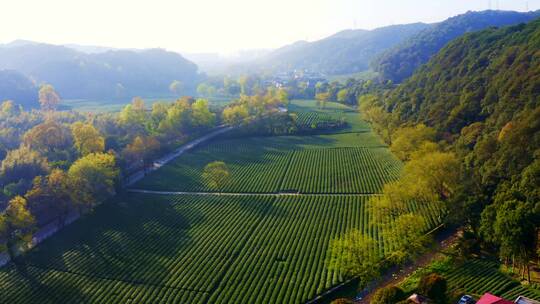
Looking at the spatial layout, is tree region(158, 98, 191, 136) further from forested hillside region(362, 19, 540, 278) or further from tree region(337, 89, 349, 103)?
tree region(337, 89, 349, 103)

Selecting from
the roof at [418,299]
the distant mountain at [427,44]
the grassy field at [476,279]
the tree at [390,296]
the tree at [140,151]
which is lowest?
the grassy field at [476,279]

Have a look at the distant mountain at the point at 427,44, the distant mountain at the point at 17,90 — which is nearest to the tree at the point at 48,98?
the distant mountain at the point at 17,90

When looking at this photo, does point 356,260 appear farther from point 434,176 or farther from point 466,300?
point 434,176

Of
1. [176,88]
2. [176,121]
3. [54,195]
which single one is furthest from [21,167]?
[176,88]

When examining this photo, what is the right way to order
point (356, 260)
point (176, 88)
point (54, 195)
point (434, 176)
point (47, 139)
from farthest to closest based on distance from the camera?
point (176, 88) < point (47, 139) < point (54, 195) < point (434, 176) < point (356, 260)

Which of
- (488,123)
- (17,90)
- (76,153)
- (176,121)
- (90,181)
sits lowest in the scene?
(90,181)

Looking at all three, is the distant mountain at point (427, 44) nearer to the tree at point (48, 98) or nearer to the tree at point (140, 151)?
the tree at point (140, 151)
